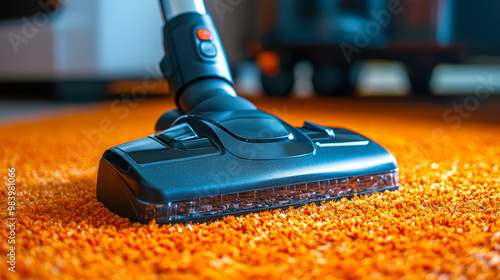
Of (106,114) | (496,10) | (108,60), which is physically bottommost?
(106,114)

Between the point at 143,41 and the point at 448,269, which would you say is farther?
the point at 143,41

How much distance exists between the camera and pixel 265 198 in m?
0.46

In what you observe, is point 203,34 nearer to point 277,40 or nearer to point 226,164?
point 226,164

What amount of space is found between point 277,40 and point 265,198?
5.36 feet

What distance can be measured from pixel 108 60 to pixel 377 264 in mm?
1822

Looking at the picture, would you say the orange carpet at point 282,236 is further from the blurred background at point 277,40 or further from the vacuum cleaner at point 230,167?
the blurred background at point 277,40

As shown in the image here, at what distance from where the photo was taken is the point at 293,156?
49 centimetres

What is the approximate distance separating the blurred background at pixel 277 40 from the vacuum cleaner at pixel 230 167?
4.55ft

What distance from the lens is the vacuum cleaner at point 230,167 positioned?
422 mm

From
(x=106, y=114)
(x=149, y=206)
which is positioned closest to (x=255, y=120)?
(x=149, y=206)

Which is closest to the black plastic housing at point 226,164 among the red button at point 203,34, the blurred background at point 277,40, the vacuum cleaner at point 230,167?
the vacuum cleaner at point 230,167

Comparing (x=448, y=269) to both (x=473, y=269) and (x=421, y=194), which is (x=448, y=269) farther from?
(x=421, y=194)

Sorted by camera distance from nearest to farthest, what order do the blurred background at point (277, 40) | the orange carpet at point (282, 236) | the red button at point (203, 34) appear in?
1. the orange carpet at point (282, 236)
2. the red button at point (203, 34)
3. the blurred background at point (277, 40)

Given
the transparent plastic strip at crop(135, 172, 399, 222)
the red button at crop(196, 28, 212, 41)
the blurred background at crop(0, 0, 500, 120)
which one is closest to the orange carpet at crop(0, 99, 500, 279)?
the transparent plastic strip at crop(135, 172, 399, 222)
